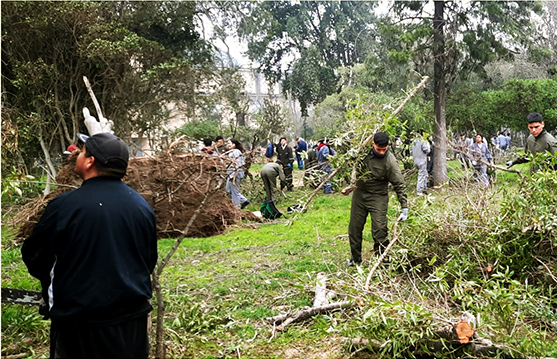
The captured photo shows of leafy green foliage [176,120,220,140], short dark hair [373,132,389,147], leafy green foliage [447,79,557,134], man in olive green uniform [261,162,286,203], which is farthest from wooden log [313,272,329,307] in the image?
leafy green foliage [176,120,220,140]

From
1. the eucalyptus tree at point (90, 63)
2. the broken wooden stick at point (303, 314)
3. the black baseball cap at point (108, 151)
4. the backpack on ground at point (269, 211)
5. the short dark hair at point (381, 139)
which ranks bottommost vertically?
the backpack on ground at point (269, 211)

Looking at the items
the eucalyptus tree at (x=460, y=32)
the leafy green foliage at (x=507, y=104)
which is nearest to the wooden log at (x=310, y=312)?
the eucalyptus tree at (x=460, y=32)

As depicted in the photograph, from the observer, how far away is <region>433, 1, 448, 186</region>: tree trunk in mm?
14320

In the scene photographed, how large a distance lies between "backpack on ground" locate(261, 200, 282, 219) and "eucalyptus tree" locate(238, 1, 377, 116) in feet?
83.0

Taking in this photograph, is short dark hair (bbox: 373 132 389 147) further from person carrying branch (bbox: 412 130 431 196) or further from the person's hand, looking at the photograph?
person carrying branch (bbox: 412 130 431 196)

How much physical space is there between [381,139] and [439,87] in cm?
1036

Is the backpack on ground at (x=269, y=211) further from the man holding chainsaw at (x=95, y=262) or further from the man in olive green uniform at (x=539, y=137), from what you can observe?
the man holding chainsaw at (x=95, y=262)

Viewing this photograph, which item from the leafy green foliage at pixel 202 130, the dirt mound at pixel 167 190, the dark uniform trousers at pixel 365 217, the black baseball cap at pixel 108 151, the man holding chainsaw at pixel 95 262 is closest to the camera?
the man holding chainsaw at pixel 95 262

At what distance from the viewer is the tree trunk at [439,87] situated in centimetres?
1432

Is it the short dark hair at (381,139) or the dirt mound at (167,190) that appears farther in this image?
the dirt mound at (167,190)

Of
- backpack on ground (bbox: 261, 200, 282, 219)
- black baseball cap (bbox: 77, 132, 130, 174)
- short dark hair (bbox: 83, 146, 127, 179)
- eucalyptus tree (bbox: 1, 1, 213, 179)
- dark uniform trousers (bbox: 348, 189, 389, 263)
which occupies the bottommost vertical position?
backpack on ground (bbox: 261, 200, 282, 219)

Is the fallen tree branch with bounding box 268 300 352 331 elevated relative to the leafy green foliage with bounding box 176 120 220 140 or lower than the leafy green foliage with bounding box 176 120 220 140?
lower

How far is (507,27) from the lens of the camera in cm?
1367

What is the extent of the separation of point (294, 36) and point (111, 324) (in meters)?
35.9
